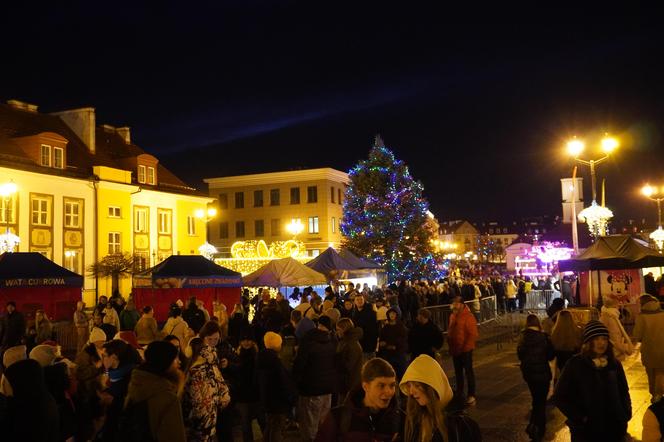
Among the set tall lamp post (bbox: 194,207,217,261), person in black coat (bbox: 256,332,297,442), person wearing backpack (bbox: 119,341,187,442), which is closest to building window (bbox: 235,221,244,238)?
tall lamp post (bbox: 194,207,217,261)

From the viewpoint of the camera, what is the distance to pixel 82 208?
3666cm

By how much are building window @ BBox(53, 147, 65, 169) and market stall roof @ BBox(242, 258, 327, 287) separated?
1797 centimetres

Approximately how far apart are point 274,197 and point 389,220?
23.8m

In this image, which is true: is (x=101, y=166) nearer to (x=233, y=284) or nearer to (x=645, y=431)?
(x=233, y=284)

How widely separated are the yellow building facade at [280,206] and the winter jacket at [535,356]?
5105 cm

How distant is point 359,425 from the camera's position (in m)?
3.94

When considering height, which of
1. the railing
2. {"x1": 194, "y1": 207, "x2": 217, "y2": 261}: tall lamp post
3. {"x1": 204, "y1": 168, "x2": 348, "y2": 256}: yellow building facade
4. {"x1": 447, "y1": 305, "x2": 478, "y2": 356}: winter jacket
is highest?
{"x1": 204, "y1": 168, "x2": 348, "y2": 256}: yellow building facade

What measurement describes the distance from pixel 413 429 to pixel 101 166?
37.2 metres

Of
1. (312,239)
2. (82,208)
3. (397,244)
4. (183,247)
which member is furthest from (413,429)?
(312,239)

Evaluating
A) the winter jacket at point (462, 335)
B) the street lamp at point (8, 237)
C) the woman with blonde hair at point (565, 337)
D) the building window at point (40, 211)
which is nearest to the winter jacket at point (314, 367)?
the woman with blonde hair at point (565, 337)

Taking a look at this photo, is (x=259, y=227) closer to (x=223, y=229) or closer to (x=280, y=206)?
(x=280, y=206)

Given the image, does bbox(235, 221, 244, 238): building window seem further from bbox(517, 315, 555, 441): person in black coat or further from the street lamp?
bbox(517, 315, 555, 441): person in black coat

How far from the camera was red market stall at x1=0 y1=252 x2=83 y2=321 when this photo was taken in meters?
17.6

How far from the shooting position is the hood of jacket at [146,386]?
15.5 feet
